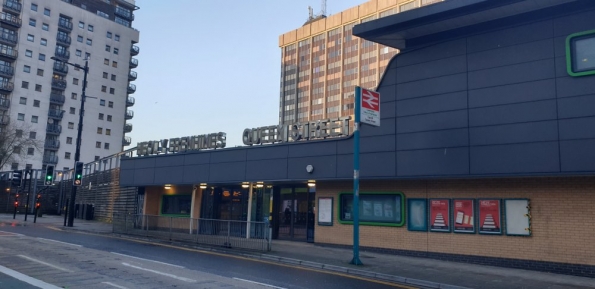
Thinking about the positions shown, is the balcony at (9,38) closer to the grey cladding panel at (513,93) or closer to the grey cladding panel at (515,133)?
the grey cladding panel at (513,93)

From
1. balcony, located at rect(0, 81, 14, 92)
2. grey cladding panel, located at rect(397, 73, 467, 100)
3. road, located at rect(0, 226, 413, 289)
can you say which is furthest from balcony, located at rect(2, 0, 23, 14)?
grey cladding panel, located at rect(397, 73, 467, 100)

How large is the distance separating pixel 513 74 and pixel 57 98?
8229 cm

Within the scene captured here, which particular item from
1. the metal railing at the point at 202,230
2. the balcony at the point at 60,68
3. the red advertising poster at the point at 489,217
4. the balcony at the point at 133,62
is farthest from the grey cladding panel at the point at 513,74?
the balcony at the point at 133,62

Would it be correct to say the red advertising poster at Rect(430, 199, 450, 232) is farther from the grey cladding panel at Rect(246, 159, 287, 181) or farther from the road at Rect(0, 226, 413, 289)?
the grey cladding panel at Rect(246, 159, 287, 181)

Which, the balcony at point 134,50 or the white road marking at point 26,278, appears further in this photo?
the balcony at point 134,50

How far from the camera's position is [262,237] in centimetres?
1839

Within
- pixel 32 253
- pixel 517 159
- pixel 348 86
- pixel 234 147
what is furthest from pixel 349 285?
pixel 348 86

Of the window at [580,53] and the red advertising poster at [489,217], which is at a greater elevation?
the window at [580,53]

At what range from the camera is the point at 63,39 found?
83.7m

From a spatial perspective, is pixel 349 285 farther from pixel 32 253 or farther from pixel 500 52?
pixel 32 253

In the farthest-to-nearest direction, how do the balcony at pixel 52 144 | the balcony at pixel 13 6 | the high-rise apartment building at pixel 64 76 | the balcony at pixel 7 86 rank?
the balcony at pixel 52 144
the balcony at pixel 13 6
the high-rise apartment building at pixel 64 76
the balcony at pixel 7 86

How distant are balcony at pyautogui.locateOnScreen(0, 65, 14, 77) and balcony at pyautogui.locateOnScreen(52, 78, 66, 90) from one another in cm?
686

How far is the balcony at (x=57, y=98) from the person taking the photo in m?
81.1

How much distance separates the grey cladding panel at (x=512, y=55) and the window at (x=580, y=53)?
55 cm
